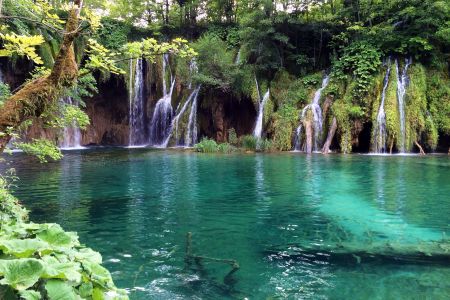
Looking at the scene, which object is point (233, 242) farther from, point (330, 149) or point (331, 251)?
point (330, 149)

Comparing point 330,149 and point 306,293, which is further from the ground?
point 330,149

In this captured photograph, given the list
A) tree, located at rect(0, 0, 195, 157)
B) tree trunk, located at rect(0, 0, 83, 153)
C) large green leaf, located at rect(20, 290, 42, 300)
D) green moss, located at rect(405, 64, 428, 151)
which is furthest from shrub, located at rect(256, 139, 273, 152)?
large green leaf, located at rect(20, 290, 42, 300)

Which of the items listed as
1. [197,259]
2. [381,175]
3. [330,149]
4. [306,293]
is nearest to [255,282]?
[306,293]

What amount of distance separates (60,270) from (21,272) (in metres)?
0.19

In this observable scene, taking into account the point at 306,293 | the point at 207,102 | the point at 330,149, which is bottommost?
the point at 306,293

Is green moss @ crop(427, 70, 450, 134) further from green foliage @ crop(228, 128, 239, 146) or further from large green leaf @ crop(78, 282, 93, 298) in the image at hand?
large green leaf @ crop(78, 282, 93, 298)

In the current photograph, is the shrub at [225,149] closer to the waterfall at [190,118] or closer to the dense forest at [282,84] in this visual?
the dense forest at [282,84]

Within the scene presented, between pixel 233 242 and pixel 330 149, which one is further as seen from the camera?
pixel 330 149

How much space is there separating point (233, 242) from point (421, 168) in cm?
1120

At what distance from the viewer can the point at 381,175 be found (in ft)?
43.9

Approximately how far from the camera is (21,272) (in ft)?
6.28

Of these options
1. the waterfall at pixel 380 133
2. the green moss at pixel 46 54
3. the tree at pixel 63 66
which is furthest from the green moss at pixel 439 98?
the green moss at pixel 46 54

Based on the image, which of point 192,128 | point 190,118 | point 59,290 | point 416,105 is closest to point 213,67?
point 190,118

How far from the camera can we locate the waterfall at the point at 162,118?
28.4 m
